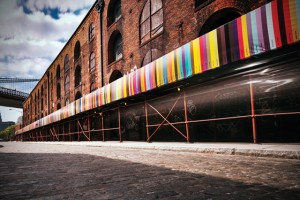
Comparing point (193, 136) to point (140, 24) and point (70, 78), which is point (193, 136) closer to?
point (140, 24)

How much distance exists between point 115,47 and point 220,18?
9823mm

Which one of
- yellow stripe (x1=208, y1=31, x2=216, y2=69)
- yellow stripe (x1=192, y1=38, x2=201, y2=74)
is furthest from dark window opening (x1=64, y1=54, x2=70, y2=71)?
yellow stripe (x1=208, y1=31, x2=216, y2=69)

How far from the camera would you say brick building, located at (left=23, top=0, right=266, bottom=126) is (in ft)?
30.9

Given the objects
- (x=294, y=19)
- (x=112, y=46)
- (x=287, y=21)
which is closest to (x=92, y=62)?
(x=112, y=46)

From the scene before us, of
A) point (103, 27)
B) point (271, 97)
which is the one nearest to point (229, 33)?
point (271, 97)

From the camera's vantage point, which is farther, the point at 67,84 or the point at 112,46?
the point at 67,84

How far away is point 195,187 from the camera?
219 centimetres

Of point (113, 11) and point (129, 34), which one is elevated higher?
→ point (113, 11)

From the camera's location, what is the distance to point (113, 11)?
17453 millimetres

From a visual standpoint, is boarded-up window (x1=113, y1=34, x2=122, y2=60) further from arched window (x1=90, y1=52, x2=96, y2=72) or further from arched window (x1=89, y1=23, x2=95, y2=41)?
arched window (x1=89, y1=23, x2=95, y2=41)

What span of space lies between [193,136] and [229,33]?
210 inches

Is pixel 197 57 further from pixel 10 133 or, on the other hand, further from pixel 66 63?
pixel 10 133

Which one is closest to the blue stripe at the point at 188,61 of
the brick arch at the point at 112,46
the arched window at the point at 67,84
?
the brick arch at the point at 112,46

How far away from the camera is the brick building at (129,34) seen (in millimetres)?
9414
